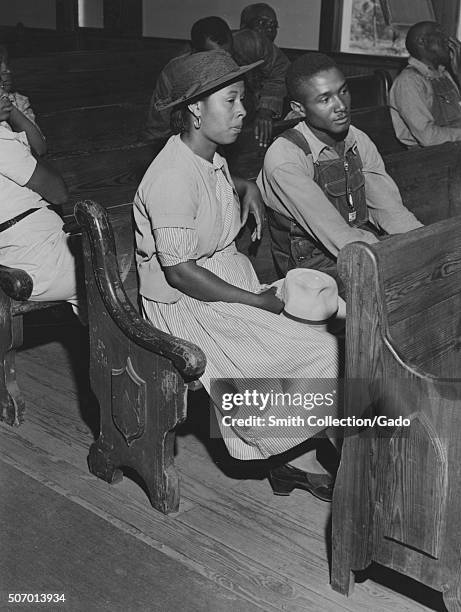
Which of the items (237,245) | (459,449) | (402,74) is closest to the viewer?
(459,449)

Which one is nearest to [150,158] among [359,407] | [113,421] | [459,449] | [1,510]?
[113,421]

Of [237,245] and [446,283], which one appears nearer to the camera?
[446,283]

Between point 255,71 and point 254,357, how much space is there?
3663 millimetres

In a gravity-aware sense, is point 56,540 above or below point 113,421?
below

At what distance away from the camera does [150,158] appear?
14.0 feet

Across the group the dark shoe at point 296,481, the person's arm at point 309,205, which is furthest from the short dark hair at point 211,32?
the dark shoe at point 296,481

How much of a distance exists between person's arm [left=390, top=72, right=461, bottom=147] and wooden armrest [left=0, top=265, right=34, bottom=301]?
2714mm

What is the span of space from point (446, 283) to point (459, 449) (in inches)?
20.2

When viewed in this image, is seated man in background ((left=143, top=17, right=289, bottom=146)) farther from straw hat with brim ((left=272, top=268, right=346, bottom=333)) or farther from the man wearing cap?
straw hat with brim ((left=272, top=268, right=346, bottom=333))

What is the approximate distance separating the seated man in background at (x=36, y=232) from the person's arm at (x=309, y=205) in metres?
0.81

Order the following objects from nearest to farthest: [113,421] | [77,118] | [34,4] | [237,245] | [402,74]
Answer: [113,421]
[237,245]
[77,118]
[402,74]
[34,4]

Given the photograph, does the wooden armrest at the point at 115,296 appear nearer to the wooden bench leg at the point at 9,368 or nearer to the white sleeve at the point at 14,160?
the white sleeve at the point at 14,160

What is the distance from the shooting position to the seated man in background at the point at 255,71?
487cm

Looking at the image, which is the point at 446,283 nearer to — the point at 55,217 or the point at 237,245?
the point at 237,245
